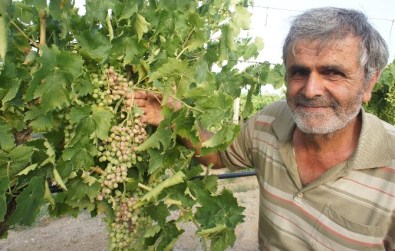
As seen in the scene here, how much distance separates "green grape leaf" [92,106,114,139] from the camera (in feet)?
5.08

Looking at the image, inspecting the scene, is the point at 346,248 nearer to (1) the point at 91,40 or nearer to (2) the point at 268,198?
(2) the point at 268,198

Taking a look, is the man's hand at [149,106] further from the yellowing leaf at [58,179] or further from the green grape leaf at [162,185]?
the yellowing leaf at [58,179]

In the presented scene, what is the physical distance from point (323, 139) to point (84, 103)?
1.31 meters

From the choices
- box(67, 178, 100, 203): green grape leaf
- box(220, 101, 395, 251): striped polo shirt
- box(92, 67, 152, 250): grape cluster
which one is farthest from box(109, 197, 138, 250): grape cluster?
box(220, 101, 395, 251): striped polo shirt

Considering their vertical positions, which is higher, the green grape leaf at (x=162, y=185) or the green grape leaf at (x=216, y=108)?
the green grape leaf at (x=216, y=108)

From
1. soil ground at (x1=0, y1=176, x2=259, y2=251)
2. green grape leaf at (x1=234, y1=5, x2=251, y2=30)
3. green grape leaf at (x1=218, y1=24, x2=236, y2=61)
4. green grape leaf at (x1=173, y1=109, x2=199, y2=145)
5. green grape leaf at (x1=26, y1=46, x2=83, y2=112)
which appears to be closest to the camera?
green grape leaf at (x1=26, y1=46, x2=83, y2=112)

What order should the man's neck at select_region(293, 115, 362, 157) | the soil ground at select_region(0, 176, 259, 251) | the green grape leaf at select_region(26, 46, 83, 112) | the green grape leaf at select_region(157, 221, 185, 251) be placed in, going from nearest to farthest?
1. the green grape leaf at select_region(26, 46, 83, 112)
2. the green grape leaf at select_region(157, 221, 185, 251)
3. the man's neck at select_region(293, 115, 362, 157)
4. the soil ground at select_region(0, 176, 259, 251)

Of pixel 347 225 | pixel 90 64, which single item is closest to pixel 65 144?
pixel 90 64

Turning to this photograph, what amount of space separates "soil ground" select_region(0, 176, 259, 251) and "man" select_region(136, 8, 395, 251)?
11.2 feet

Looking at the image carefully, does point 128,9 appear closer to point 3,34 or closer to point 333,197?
point 3,34

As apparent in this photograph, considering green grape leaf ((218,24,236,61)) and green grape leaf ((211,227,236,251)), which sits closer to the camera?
green grape leaf ((211,227,236,251))

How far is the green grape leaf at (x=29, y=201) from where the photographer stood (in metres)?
1.58

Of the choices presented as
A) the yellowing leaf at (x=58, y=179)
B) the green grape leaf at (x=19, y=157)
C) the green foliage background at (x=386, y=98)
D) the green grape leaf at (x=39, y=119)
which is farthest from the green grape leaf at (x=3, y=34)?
the green foliage background at (x=386, y=98)

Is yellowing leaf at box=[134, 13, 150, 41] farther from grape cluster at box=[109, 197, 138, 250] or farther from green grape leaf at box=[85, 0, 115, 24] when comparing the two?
grape cluster at box=[109, 197, 138, 250]
